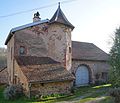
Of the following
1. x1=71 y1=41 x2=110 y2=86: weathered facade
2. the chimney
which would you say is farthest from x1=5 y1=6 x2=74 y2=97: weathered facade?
x1=71 y1=41 x2=110 y2=86: weathered facade

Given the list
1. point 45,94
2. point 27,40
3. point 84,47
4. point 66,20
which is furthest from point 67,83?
point 84,47

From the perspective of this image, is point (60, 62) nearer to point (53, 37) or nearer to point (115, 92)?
point (53, 37)

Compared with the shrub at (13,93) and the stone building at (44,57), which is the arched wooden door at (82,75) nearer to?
the stone building at (44,57)

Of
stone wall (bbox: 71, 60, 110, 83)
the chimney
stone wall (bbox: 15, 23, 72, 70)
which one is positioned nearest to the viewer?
stone wall (bbox: 15, 23, 72, 70)

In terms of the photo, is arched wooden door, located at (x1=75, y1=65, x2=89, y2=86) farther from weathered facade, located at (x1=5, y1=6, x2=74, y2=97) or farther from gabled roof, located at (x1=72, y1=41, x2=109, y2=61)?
weathered facade, located at (x1=5, y1=6, x2=74, y2=97)

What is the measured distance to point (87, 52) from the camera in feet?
111

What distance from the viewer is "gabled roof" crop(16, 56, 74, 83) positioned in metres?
20.9

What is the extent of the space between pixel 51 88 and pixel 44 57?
5.35m

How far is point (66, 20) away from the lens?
27688 millimetres

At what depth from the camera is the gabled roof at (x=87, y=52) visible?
31.6m

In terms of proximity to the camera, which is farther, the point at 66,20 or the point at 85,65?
the point at 85,65

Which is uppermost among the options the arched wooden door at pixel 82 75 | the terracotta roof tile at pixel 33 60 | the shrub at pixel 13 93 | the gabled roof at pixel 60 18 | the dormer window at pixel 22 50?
the gabled roof at pixel 60 18

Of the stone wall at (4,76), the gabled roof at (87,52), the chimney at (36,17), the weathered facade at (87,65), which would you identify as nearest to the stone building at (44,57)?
the chimney at (36,17)

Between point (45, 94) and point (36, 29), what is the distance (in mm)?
8499
